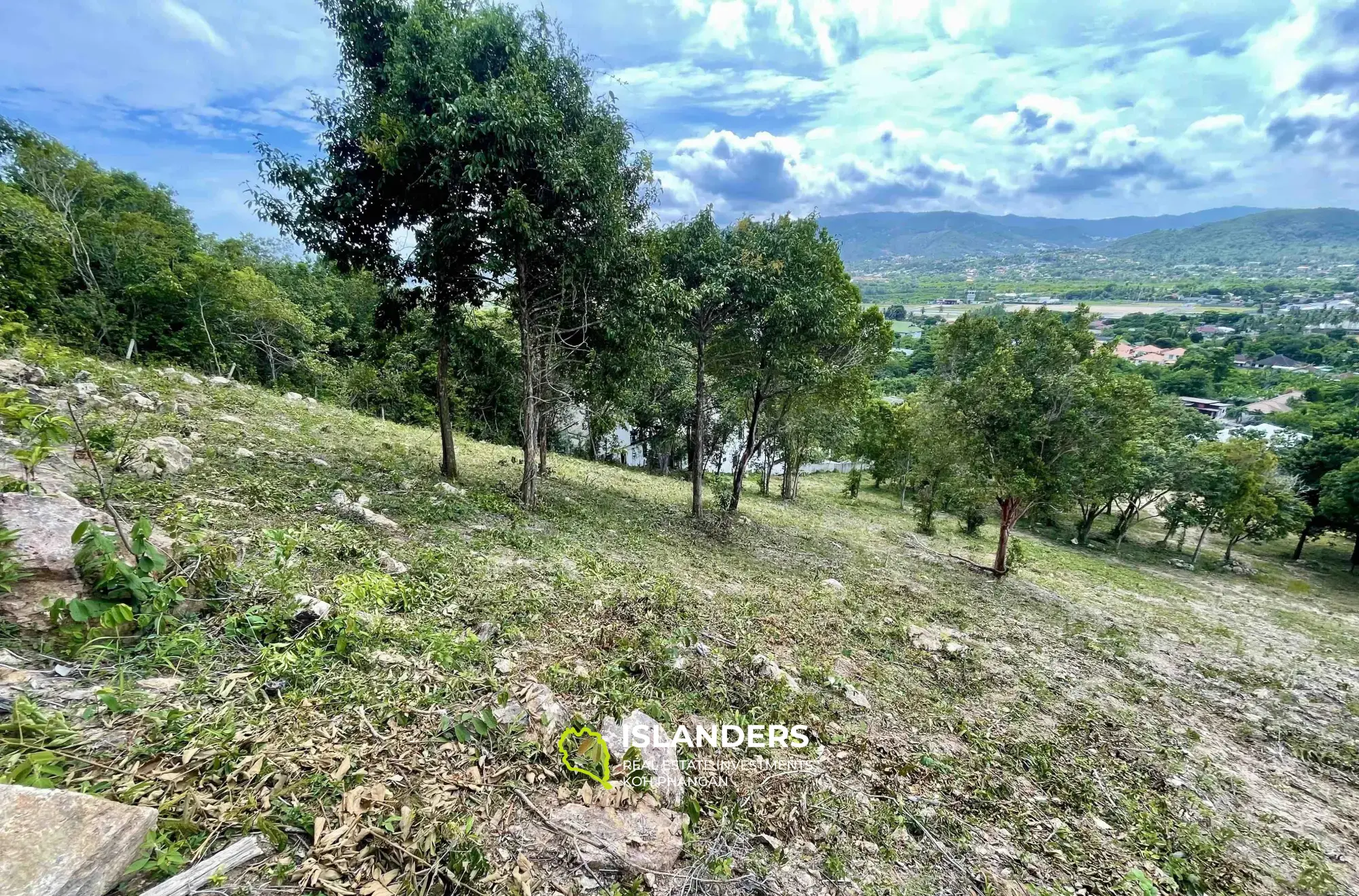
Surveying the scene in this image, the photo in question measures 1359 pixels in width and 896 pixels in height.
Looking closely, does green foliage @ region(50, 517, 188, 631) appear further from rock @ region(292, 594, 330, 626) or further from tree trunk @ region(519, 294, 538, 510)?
tree trunk @ region(519, 294, 538, 510)

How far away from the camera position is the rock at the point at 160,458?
6.43 meters

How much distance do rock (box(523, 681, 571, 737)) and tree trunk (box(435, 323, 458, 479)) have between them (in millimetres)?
7578

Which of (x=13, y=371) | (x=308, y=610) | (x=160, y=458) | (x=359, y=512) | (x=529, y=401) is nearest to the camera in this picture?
(x=308, y=610)

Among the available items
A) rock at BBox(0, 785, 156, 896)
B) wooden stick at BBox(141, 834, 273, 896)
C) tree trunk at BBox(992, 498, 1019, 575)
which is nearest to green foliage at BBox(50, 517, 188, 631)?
rock at BBox(0, 785, 156, 896)

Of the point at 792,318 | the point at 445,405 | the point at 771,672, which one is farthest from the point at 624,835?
the point at 792,318

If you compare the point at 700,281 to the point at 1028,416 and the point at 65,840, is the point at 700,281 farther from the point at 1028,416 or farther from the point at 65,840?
the point at 65,840

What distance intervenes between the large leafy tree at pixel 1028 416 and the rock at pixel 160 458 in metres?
15.6

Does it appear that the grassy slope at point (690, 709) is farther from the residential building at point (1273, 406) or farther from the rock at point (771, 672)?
the residential building at point (1273, 406)

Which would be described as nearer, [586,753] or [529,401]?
[586,753]

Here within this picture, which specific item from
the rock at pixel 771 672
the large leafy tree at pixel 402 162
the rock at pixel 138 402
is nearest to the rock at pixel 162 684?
the rock at pixel 771 672

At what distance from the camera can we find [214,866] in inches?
85.7

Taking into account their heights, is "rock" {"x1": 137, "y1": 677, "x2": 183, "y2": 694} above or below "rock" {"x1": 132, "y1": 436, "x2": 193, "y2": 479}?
below

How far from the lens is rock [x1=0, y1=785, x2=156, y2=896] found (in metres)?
1.84

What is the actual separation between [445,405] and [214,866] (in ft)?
31.5
